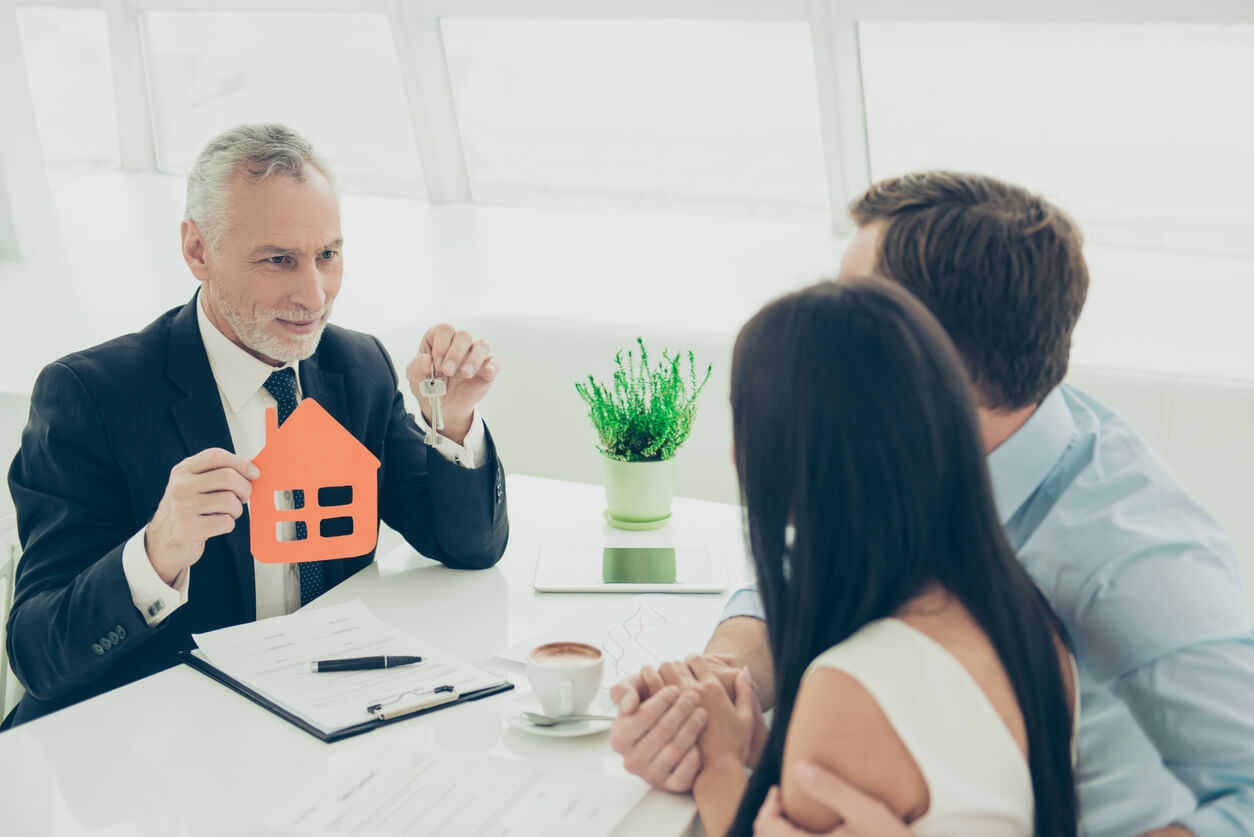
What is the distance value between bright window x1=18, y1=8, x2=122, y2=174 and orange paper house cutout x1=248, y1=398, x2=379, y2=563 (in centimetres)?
485

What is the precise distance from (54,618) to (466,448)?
0.70 m

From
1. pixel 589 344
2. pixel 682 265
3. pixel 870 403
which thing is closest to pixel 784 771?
pixel 870 403

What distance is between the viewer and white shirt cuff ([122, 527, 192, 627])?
1.52 meters

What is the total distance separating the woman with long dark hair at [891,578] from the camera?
0.97 meters

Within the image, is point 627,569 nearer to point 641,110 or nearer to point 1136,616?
point 1136,616

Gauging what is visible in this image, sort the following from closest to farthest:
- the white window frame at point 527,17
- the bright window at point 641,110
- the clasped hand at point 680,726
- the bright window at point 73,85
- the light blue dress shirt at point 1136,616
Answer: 1. the light blue dress shirt at point 1136,616
2. the clasped hand at point 680,726
3. the white window frame at point 527,17
4. the bright window at point 641,110
5. the bright window at point 73,85

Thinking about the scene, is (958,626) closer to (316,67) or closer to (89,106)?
(316,67)

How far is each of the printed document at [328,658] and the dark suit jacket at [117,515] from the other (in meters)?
0.16

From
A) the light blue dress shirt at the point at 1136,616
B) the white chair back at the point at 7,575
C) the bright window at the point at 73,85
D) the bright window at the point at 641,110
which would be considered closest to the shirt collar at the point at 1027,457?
the light blue dress shirt at the point at 1136,616

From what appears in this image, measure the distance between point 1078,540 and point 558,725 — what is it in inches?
25.6

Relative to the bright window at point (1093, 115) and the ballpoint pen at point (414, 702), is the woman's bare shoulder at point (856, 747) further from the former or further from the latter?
the bright window at point (1093, 115)

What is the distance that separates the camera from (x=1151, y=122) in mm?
3941

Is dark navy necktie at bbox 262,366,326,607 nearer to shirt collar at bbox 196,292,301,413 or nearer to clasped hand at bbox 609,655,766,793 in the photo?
shirt collar at bbox 196,292,301,413

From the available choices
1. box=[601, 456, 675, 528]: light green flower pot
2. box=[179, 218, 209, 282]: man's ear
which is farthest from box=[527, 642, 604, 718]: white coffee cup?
box=[179, 218, 209, 282]: man's ear
